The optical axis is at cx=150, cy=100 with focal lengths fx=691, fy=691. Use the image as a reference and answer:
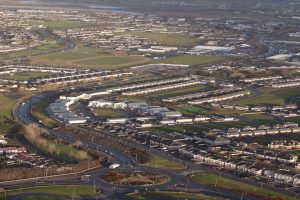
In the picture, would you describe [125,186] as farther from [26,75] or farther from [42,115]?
[26,75]

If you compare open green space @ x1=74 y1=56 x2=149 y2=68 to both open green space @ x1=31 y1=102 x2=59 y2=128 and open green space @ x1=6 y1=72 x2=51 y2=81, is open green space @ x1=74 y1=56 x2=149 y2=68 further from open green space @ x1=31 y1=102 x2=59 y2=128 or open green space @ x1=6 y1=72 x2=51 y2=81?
open green space @ x1=31 y1=102 x2=59 y2=128

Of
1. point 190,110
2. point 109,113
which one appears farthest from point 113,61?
point 109,113

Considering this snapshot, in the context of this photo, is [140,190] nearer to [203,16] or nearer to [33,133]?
[33,133]

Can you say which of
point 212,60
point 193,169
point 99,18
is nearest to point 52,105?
point 193,169

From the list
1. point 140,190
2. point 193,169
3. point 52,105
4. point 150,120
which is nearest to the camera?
point 140,190

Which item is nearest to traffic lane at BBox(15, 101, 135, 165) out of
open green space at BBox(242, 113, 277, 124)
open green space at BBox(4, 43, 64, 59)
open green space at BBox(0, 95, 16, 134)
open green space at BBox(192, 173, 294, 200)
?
open green space at BBox(0, 95, 16, 134)

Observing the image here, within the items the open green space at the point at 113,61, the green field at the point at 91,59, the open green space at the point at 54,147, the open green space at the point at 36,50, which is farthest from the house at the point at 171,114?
the open green space at the point at 36,50

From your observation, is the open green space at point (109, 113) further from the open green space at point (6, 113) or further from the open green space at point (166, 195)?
the open green space at point (166, 195)
